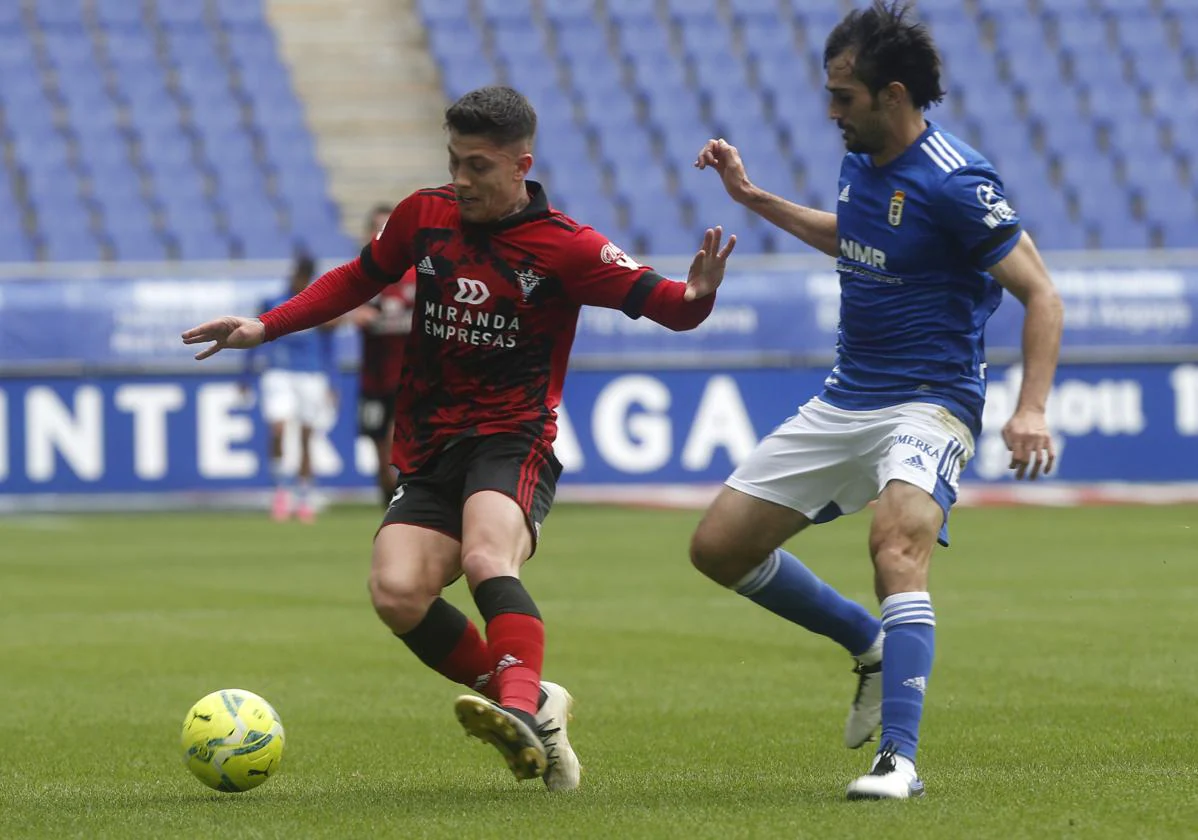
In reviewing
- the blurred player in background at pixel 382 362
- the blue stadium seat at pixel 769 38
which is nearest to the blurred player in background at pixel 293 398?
the blurred player in background at pixel 382 362

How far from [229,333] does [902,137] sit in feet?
6.78

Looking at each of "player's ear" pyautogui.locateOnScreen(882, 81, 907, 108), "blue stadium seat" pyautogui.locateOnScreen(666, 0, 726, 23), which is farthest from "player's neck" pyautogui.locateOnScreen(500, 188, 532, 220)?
"blue stadium seat" pyautogui.locateOnScreen(666, 0, 726, 23)

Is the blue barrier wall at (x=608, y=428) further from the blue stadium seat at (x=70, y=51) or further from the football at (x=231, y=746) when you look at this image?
the football at (x=231, y=746)

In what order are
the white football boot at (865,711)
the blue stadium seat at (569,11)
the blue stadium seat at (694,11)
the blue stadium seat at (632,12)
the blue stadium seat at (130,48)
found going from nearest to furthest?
1. the white football boot at (865,711)
2. the blue stadium seat at (130,48)
3. the blue stadium seat at (569,11)
4. the blue stadium seat at (632,12)
5. the blue stadium seat at (694,11)

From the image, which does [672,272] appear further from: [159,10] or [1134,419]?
[159,10]

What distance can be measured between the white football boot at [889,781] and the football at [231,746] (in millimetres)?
1591

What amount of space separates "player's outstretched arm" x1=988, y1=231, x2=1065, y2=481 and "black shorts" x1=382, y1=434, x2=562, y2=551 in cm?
139

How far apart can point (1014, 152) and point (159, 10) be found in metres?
10.8

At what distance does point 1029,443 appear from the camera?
526cm

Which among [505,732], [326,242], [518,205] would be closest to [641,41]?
[326,242]

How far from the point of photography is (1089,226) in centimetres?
2430

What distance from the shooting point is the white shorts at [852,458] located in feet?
18.6

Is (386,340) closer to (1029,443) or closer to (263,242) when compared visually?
(263,242)

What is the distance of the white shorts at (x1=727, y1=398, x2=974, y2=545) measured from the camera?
5680 millimetres
